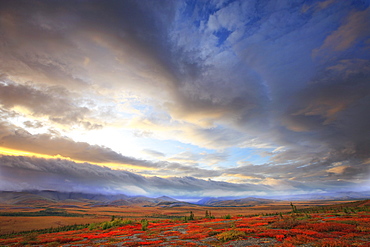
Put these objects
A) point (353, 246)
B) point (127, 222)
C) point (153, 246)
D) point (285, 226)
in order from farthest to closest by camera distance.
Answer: point (127, 222) < point (285, 226) < point (153, 246) < point (353, 246)

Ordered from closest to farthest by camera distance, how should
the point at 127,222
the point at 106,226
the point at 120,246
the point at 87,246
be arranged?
the point at 120,246
the point at 87,246
the point at 106,226
the point at 127,222

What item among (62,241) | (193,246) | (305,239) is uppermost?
(305,239)

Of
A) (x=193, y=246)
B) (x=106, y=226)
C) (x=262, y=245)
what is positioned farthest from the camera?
(x=106, y=226)

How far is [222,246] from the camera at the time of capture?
642 inches

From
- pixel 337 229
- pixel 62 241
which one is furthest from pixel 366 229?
pixel 62 241

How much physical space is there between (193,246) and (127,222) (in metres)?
38.8

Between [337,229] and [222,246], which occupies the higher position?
[337,229]

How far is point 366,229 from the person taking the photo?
59.9 ft

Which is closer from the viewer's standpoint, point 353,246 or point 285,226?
point 353,246

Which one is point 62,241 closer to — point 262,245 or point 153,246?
point 153,246

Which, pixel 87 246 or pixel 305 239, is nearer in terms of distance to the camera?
pixel 305 239

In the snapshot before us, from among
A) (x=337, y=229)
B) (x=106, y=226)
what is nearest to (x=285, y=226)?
(x=337, y=229)

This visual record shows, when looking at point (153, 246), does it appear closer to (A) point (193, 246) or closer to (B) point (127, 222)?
(A) point (193, 246)

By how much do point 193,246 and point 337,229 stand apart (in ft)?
56.7
